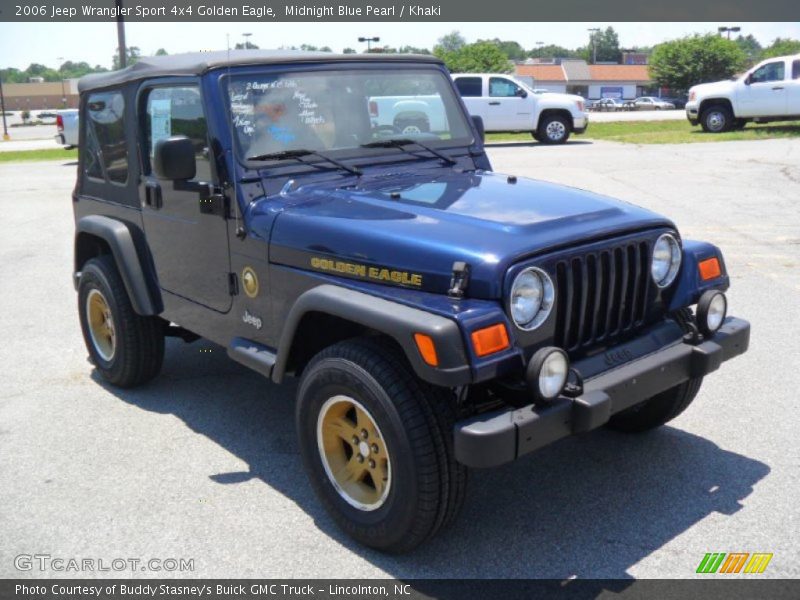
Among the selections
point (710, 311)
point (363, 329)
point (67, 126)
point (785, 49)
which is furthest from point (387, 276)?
point (785, 49)

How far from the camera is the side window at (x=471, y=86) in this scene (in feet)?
69.7

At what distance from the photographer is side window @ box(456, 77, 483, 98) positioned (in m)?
21.3

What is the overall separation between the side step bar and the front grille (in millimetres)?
1371

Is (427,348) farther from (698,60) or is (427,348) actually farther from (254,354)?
(698,60)

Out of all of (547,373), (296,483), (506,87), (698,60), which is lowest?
(296,483)

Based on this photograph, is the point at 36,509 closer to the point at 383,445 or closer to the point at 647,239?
the point at 383,445

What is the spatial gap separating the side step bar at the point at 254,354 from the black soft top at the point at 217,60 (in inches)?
53.1

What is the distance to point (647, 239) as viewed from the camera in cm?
356

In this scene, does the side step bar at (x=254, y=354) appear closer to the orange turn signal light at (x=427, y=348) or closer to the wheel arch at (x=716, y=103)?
the orange turn signal light at (x=427, y=348)

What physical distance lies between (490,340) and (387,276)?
54cm

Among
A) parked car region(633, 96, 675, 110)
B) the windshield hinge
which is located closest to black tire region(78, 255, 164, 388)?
the windshield hinge

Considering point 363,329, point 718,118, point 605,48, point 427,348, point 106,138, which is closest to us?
point 427,348

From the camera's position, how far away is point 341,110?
4266 mm

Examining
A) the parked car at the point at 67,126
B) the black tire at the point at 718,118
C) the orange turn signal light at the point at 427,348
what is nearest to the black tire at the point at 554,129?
the black tire at the point at 718,118
